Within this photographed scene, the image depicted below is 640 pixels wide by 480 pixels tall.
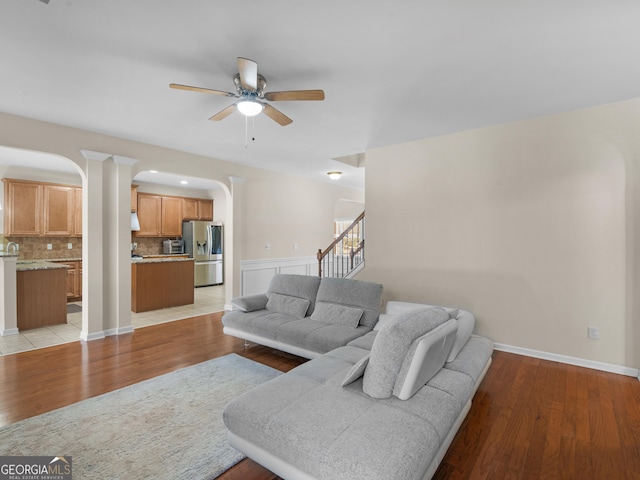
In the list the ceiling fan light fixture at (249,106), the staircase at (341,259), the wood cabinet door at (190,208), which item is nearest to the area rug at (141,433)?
the ceiling fan light fixture at (249,106)

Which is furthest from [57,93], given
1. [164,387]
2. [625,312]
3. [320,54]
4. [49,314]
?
[625,312]

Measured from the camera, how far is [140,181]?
764 cm

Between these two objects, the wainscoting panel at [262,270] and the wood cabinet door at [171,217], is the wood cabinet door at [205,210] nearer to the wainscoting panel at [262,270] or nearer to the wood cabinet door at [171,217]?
the wood cabinet door at [171,217]

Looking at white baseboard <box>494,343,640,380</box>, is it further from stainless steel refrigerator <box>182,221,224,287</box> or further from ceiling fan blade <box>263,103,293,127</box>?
stainless steel refrigerator <box>182,221,224,287</box>

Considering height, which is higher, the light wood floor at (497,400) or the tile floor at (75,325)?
the tile floor at (75,325)

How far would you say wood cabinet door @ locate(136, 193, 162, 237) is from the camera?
759 cm

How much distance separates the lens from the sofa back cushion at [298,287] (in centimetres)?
398

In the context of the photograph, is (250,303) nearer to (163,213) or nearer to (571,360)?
(571,360)

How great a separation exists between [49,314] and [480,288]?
238 inches

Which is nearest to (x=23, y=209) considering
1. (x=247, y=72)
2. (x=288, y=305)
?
(x=288, y=305)

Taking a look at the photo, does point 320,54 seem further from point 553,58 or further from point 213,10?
point 553,58

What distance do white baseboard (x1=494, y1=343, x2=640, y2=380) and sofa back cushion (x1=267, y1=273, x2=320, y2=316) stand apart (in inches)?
90.3

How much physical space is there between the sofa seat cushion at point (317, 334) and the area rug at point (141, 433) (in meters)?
0.58

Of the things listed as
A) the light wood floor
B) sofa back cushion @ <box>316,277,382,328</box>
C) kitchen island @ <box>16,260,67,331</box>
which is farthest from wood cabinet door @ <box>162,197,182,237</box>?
sofa back cushion @ <box>316,277,382,328</box>
